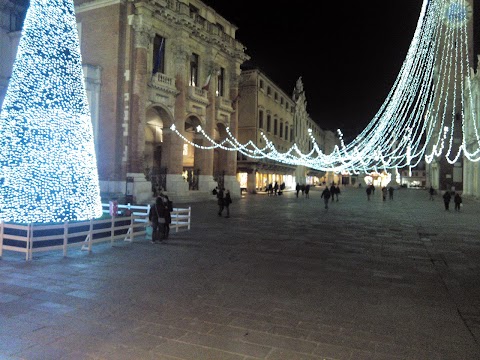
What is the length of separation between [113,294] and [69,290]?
33.8 inches

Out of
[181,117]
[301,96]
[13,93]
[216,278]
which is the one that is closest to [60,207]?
[13,93]

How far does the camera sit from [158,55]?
28359 millimetres

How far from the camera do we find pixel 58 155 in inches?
429

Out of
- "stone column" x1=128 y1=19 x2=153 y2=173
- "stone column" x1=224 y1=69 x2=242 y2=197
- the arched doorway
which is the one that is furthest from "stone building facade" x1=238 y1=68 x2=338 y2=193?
"stone column" x1=128 y1=19 x2=153 y2=173

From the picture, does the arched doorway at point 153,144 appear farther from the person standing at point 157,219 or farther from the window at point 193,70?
the person standing at point 157,219

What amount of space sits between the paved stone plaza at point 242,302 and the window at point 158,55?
1968 cm

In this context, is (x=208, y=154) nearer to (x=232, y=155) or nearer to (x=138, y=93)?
(x=232, y=155)

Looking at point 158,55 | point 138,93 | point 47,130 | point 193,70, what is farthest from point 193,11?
point 47,130

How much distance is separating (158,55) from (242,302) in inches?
1007

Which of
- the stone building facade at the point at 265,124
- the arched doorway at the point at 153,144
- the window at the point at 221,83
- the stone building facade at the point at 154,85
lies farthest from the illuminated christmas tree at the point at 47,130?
the stone building facade at the point at 265,124

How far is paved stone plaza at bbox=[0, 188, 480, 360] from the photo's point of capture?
15.1 feet

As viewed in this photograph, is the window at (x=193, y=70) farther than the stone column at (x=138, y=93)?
Yes

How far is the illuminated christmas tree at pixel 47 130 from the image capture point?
→ 34.0ft

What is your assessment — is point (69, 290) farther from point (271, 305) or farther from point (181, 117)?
point (181, 117)
